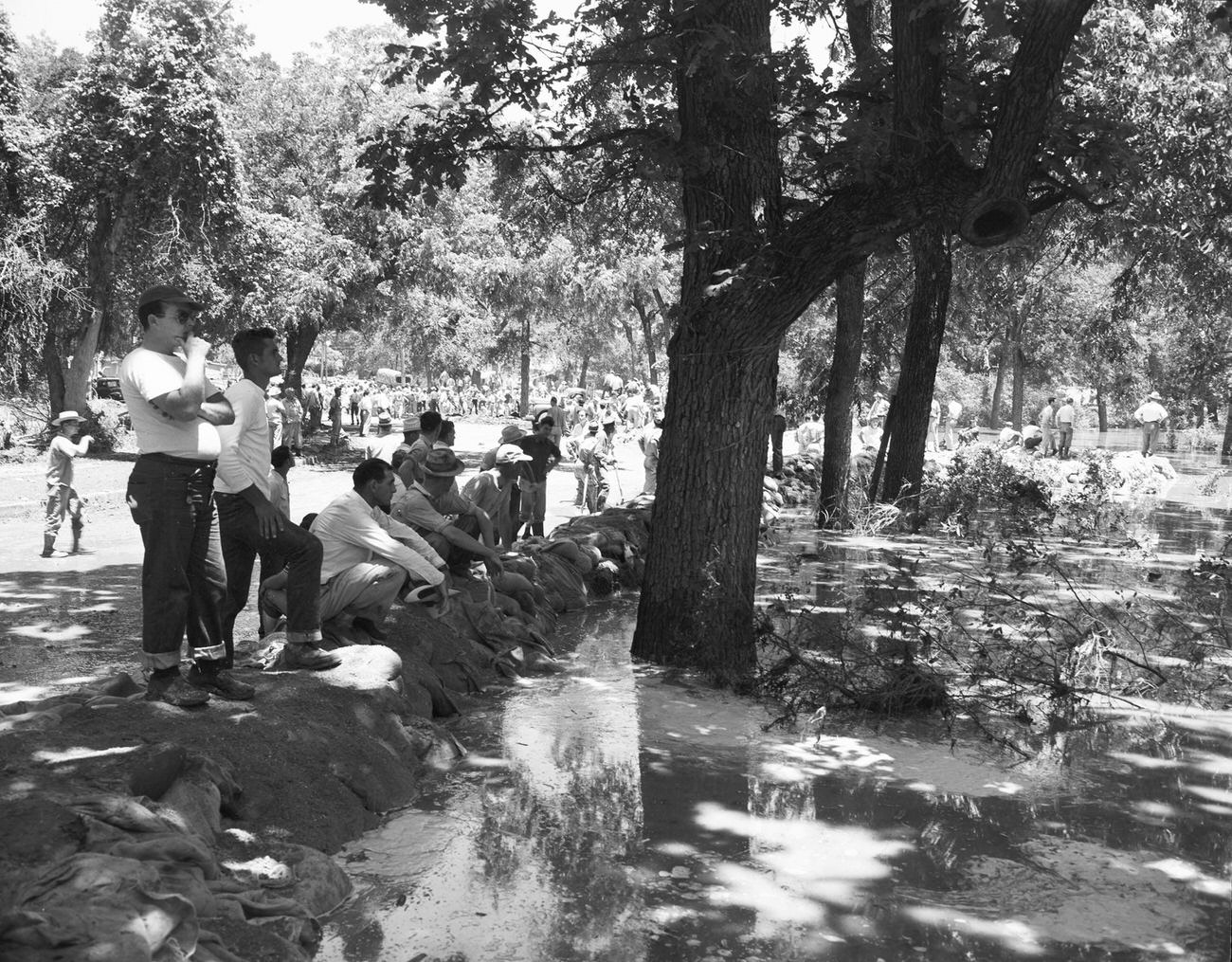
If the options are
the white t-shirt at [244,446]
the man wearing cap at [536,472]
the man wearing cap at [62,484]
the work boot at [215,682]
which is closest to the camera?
the work boot at [215,682]

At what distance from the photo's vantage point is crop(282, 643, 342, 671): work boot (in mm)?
6539

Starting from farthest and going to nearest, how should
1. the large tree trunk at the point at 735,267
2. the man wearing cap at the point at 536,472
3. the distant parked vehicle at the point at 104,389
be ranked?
the distant parked vehicle at the point at 104,389 → the man wearing cap at the point at 536,472 → the large tree trunk at the point at 735,267

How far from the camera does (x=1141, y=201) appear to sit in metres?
14.4

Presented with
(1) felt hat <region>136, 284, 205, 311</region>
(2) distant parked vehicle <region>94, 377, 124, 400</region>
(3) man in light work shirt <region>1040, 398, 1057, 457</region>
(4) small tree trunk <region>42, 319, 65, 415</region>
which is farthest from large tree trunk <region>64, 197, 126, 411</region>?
(3) man in light work shirt <region>1040, 398, 1057, 457</region>

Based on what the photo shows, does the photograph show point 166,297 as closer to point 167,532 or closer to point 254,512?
point 167,532

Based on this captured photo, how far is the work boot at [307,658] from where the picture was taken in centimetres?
654

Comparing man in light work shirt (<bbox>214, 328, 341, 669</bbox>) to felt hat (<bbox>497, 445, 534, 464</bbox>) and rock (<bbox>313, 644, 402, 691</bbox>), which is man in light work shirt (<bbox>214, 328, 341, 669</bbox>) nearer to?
rock (<bbox>313, 644, 402, 691</bbox>)

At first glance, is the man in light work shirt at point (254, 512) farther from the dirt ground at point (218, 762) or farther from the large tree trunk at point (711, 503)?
the large tree trunk at point (711, 503)

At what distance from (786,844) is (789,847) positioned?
48mm

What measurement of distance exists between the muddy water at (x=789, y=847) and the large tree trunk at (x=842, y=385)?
9.74 meters

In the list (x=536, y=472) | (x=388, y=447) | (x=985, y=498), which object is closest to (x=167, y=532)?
Result: (x=388, y=447)

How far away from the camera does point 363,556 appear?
7570 mm

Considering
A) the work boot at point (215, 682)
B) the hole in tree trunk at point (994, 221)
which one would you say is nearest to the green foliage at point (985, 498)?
the hole in tree trunk at point (994, 221)

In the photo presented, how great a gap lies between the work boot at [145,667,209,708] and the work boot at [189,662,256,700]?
0.47ft
